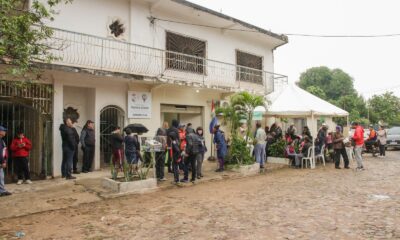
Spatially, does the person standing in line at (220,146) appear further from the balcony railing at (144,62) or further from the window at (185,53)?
the window at (185,53)

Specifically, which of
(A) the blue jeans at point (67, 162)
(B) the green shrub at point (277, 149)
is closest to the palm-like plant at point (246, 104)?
(B) the green shrub at point (277, 149)

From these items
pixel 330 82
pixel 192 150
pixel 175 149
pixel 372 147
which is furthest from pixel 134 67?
pixel 330 82

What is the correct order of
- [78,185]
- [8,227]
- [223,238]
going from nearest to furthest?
[223,238], [8,227], [78,185]

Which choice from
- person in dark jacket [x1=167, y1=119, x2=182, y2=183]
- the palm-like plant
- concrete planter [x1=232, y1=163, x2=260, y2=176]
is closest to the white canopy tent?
the palm-like plant

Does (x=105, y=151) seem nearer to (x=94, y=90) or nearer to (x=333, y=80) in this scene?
(x=94, y=90)

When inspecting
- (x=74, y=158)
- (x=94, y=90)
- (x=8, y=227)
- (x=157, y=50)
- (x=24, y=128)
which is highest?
(x=157, y=50)

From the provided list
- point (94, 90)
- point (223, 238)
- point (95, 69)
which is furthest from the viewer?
point (94, 90)

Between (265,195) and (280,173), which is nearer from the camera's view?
(265,195)

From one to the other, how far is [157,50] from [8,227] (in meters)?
8.08

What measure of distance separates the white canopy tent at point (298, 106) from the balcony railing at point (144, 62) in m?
2.24

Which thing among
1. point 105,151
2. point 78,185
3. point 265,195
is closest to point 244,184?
point 265,195

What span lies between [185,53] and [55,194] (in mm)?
8056

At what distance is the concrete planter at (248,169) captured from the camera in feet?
34.7

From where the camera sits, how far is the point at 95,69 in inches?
381
